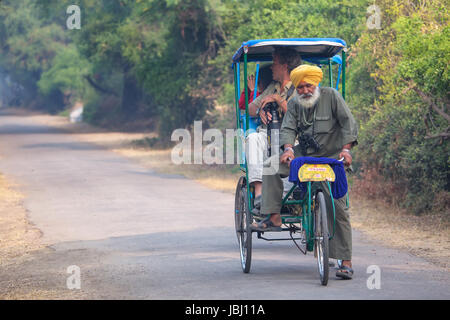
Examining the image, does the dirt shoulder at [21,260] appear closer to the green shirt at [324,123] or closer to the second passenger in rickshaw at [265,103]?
the second passenger in rickshaw at [265,103]

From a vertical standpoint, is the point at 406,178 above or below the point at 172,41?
below

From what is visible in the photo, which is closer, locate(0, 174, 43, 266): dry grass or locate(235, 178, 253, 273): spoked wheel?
locate(235, 178, 253, 273): spoked wheel

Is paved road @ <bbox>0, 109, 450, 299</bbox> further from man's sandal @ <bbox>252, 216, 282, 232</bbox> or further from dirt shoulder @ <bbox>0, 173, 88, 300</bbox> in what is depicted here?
man's sandal @ <bbox>252, 216, 282, 232</bbox>

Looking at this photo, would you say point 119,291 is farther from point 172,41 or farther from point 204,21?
point 172,41

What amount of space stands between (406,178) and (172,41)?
1551cm

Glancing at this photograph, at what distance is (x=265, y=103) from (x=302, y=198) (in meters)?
1.19

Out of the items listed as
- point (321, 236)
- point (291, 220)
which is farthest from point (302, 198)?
point (321, 236)

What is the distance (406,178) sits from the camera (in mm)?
12594

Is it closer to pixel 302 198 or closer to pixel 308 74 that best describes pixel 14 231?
pixel 302 198

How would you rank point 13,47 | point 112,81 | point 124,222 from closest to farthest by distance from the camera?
point 124,222 < point 112,81 < point 13,47

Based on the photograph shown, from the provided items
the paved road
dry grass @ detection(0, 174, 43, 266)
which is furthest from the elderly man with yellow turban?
dry grass @ detection(0, 174, 43, 266)

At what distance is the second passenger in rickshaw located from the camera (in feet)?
26.3
